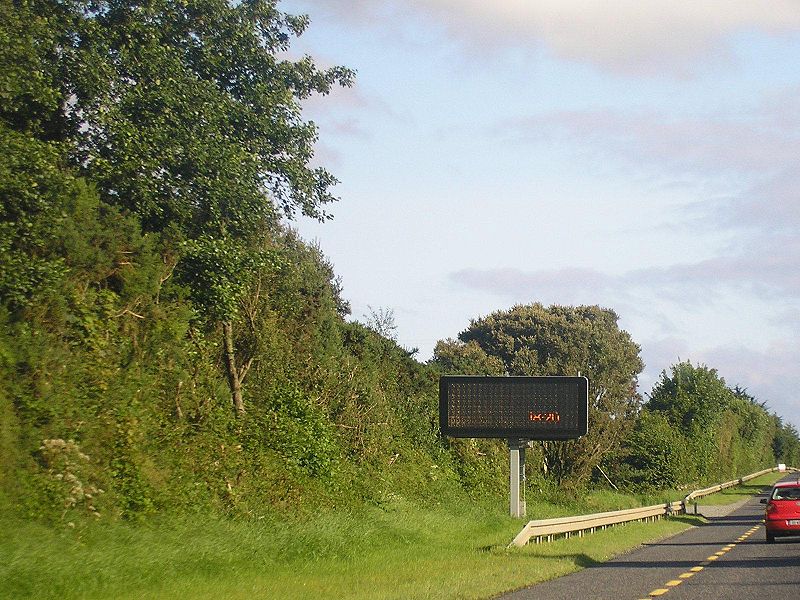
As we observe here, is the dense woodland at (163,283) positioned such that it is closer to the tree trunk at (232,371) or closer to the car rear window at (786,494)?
the tree trunk at (232,371)

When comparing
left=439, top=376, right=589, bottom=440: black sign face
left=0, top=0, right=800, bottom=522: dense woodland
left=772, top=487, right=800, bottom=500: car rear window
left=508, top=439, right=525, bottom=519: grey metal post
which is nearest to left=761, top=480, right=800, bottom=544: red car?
left=772, top=487, right=800, bottom=500: car rear window

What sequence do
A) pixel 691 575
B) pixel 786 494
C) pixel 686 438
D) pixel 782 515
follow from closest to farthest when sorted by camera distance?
pixel 691 575, pixel 782 515, pixel 786 494, pixel 686 438

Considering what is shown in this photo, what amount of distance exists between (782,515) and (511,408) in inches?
344

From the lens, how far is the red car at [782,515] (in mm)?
30234

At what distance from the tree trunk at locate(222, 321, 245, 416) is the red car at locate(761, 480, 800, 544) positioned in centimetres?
1357

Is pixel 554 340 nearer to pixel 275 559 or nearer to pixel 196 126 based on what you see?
pixel 196 126

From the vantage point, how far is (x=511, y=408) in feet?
118

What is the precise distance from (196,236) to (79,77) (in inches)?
180

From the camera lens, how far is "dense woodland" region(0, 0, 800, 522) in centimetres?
2108

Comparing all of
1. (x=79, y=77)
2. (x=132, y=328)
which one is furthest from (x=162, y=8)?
(x=132, y=328)

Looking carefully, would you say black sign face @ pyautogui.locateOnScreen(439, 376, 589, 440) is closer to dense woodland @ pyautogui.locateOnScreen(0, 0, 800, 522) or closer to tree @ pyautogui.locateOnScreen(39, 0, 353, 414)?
dense woodland @ pyautogui.locateOnScreen(0, 0, 800, 522)

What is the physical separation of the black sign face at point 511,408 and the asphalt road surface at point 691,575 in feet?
16.7

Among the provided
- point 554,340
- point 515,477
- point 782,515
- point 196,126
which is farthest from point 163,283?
point 554,340

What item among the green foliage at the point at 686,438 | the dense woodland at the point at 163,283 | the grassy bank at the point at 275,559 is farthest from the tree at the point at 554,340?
the grassy bank at the point at 275,559
